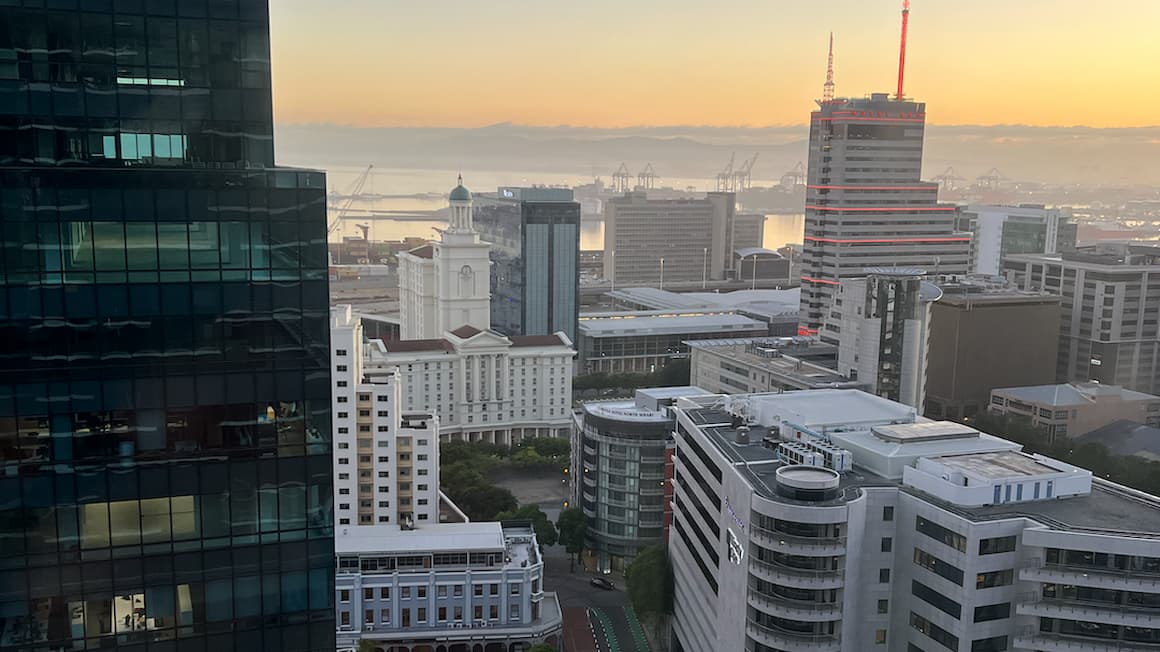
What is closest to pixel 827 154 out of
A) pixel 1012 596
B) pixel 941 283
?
pixel 941 283

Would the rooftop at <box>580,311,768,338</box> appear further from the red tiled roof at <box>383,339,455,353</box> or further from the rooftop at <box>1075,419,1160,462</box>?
the rooftop at <box>1075,419,1160,462</box>

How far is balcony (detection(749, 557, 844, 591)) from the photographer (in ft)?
68.4

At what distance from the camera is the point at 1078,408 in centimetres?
4909

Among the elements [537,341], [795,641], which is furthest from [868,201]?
[795,641]

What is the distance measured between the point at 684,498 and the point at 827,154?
45669mm

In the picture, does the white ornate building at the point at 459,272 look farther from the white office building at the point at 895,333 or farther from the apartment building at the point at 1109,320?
the apartment building at the point at 1109,320

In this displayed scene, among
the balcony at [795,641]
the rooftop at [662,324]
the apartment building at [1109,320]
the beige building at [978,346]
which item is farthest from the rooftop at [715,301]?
the balcony at [795,641]

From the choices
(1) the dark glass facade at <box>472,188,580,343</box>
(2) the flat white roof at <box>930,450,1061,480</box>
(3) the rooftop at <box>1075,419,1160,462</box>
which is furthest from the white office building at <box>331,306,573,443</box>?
(2) the flat white roof at <box>930,450,1061,480</box>

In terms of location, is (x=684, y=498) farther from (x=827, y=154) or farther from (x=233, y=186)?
(x=827, y=154)

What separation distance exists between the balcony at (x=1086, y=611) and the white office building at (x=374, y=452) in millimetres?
20968

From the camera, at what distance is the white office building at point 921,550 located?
19.7 metres

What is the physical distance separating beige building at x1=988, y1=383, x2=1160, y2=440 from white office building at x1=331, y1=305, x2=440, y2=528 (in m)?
32.5

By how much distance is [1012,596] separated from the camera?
20047mm

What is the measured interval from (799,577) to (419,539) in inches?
571
